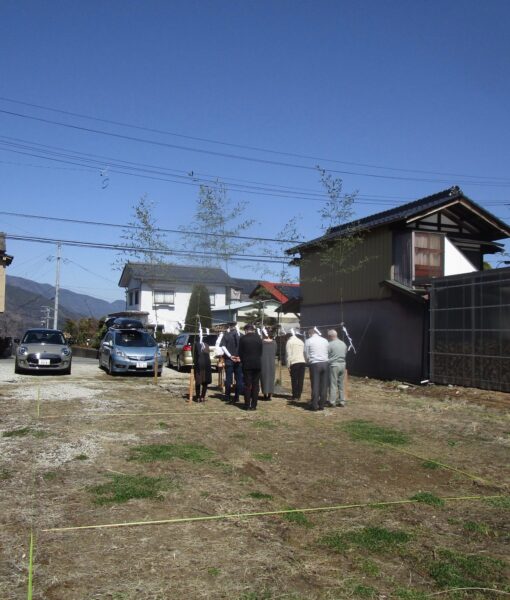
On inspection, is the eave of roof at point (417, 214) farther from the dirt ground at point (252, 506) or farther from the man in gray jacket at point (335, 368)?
the dirt ground at point (252, 506)

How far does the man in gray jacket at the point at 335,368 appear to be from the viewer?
11.7 m

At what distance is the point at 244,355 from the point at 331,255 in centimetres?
1208

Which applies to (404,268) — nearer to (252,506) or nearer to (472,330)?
(472,330)

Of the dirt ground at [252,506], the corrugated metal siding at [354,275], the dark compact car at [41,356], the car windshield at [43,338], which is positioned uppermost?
the corrugated metal siding at [354,275]

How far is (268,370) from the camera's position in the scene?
1270cm

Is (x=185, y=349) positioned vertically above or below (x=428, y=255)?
below

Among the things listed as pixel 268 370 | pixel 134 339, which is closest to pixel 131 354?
pixel 134 339

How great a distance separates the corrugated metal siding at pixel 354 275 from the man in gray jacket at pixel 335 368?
8084 millimetres

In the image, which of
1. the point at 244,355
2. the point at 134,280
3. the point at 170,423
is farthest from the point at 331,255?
the point at 134,280

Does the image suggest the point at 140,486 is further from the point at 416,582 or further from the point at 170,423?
the point at 170,423

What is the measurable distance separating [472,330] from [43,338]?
1283 cm

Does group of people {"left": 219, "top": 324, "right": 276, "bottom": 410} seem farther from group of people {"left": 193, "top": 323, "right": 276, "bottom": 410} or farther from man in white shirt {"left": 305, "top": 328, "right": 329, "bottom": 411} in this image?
man in white shirt {"left": 305, "top": 328, "right": 329, "bottom": 411}

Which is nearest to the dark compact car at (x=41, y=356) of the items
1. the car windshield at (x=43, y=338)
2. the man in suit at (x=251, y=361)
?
the car windshield at (x=43, y=338)

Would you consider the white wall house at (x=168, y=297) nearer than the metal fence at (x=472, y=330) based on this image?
No
